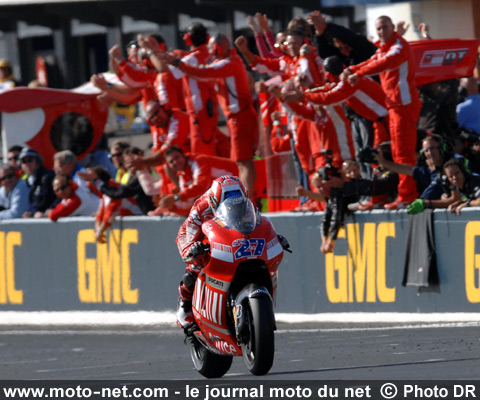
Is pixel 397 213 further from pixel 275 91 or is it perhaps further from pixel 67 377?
pixel 67 377

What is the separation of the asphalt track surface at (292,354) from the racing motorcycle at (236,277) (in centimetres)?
39

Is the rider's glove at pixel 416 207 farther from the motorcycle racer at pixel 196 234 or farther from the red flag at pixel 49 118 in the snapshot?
the red flag at pixel 49 118

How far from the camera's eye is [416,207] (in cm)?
1404

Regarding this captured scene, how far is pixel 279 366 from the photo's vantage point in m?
11.4

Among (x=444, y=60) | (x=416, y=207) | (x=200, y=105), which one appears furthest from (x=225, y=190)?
(x=200, y=105)

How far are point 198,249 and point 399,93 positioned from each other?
475 centimetres

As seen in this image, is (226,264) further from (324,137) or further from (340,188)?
(324,137)

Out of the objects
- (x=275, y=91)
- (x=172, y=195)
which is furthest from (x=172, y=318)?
(x=275, y=91)

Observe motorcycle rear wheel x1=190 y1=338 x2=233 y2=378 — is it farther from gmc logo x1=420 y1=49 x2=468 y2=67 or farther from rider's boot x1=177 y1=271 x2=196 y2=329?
gmc logo x1=420 y1=49 x2=468 y2=67

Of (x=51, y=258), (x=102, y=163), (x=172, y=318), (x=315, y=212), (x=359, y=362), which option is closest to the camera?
(x=359, y=362)

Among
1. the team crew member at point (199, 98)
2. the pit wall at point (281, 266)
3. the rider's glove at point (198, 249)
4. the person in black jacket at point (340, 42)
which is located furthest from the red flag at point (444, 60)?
the rider's glove at point (198, 249)

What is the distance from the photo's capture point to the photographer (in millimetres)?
14602

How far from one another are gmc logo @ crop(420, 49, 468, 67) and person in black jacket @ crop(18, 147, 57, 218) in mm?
5484

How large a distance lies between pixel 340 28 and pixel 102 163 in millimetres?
5438
